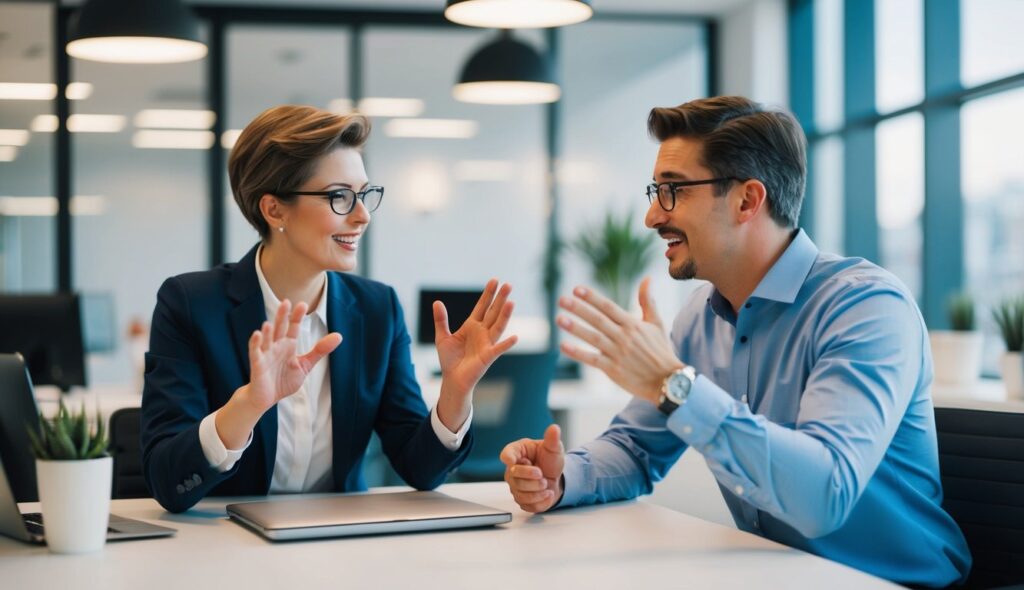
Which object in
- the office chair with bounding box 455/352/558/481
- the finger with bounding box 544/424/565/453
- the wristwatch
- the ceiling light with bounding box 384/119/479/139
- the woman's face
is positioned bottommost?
the office chair with bounding box 455/352/558/481

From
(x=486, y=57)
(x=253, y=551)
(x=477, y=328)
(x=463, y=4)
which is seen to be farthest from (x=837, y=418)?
(x=486, y=57)

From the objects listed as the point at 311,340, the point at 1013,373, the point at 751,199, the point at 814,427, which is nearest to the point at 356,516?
the point at 311,340

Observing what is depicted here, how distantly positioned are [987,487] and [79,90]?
5995 millimetres

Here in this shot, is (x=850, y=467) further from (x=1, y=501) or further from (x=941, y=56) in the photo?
(x=941, y=56)

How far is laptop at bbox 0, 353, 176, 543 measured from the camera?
1562mm

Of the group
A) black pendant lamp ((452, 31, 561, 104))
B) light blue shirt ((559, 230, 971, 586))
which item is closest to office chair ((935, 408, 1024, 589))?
light blue shirt ((559, 230, 971, 586))

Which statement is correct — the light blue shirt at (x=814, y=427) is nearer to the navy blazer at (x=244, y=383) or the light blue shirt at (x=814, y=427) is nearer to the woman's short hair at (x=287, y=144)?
the navy blazer at (x=244, y=383)

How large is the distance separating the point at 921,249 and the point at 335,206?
3.90 meters

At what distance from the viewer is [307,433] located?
207 centimetres

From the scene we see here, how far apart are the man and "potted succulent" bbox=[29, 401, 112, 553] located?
2.17ft

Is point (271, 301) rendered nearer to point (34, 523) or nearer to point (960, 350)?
point (34, 523)

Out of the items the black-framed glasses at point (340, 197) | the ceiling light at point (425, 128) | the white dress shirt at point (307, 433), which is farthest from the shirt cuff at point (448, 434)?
the ceiling light at point (425, 128)

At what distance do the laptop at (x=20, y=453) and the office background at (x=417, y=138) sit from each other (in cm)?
480

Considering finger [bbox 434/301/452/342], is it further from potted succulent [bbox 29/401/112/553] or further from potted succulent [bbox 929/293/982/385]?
potted succulent [bbox 929/293/982/385]
